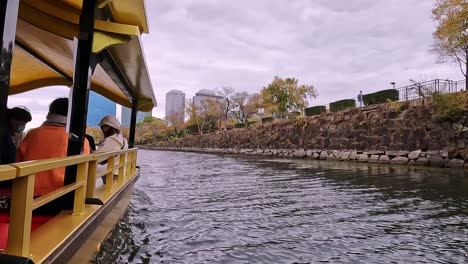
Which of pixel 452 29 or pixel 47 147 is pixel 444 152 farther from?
pixel 47 147

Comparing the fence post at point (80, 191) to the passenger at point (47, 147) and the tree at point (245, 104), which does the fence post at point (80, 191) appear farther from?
the tree at point (245, 104)

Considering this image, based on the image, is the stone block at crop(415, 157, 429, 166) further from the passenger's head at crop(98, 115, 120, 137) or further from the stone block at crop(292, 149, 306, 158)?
the passenger's head at crop(98, 115, 120, 137)

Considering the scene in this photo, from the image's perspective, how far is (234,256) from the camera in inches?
143

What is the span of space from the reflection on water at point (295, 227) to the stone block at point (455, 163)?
694 cm

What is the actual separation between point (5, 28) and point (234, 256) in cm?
294

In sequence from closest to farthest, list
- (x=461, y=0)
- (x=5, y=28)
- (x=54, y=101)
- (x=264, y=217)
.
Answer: (x=5, y=28), (x=54, y=101), (x=264, y=217), (x=461, y=0)

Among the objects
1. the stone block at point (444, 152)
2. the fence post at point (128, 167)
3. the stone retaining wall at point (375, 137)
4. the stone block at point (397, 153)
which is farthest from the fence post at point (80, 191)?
the stone block at point (397, 153)

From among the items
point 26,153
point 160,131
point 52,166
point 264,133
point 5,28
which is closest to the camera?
point 5,28

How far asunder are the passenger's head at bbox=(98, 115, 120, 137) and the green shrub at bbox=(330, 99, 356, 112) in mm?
21500

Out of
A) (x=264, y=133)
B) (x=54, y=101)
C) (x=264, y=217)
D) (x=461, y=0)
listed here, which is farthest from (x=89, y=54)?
(x=264, y=133)

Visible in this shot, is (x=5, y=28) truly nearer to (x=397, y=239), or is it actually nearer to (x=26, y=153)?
(x=26, y=153)

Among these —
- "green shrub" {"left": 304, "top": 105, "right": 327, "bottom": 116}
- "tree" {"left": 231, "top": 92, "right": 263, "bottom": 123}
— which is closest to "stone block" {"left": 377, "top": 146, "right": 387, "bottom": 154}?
"green shrub" {"left": 304, "top": 105, "right": 327, "bottom": 116}

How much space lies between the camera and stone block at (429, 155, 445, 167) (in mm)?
14809

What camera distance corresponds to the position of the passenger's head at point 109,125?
5.16 metres
